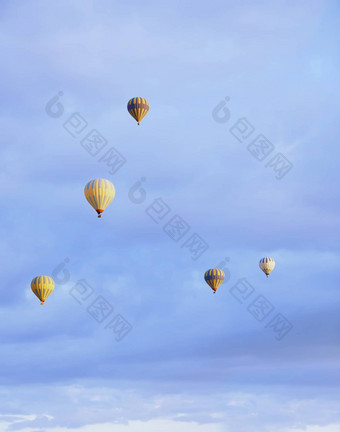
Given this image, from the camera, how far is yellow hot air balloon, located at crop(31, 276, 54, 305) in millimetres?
153000

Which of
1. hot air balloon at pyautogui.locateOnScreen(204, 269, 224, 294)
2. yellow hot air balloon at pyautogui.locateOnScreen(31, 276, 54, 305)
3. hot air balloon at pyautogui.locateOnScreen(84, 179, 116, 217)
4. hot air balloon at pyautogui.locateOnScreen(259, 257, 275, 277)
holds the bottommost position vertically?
yellow hot air balloon at pyautogui.locateOnScreen(31, 276, 54, 305)

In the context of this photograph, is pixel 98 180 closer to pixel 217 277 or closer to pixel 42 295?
pixel 42 295

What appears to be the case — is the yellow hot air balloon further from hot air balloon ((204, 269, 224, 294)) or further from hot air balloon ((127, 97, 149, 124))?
hot air balloon ((127, 97, 149, 124))

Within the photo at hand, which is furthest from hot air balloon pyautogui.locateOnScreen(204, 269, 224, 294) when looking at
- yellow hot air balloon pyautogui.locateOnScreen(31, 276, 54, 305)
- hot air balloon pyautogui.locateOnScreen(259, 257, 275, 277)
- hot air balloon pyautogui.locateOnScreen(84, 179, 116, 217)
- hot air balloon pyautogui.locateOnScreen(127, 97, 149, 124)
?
hot air balloon pyautogui.locateOnScreen(84, 179, 116, 217)

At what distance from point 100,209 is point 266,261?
63370 mm

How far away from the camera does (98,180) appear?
13712cm

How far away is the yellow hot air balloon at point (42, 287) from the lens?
153 m

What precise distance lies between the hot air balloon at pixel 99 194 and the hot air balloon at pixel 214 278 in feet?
126

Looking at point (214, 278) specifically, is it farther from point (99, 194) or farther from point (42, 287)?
point (99, 194)

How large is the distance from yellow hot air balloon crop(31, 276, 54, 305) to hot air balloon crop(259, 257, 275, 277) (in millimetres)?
54065

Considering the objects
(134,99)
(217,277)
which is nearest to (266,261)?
(217,277)

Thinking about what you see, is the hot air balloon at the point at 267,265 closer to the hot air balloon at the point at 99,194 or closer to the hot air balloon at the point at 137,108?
the hot air balloon at the point at 137,108

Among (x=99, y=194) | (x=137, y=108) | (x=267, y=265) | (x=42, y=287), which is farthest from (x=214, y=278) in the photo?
(x=99, y=194)

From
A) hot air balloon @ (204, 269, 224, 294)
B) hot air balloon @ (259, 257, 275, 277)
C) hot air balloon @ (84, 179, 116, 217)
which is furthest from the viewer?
hot air balloon @ (259, 257, 275, 277)
